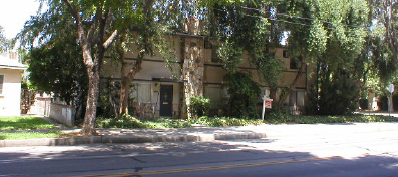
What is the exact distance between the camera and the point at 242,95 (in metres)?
21.9

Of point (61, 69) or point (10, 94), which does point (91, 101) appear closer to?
point (61, 69)

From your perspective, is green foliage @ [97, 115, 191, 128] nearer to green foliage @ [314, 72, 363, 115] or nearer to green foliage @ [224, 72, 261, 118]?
green foliage @ [224, 72, 261, 118]

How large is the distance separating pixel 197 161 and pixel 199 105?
12.1 meters

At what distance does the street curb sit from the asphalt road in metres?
0.61

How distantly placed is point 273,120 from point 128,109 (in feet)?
29.7

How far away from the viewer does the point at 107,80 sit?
1952cm

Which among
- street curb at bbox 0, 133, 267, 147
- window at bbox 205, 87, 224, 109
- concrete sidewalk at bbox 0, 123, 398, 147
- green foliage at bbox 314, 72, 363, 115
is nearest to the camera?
street curb at bbox 0, 133, 267, 147

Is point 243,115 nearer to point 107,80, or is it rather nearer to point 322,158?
point 107,80

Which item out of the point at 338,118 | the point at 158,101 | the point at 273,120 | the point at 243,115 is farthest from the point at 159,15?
the point at 338,118

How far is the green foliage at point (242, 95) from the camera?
70.9ft

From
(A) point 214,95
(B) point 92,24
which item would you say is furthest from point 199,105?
(B) point 92,24

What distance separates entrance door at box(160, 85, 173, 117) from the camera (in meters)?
22.0

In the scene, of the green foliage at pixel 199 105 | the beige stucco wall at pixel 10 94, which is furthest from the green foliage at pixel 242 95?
the beige stucco wall at pixel 10 94

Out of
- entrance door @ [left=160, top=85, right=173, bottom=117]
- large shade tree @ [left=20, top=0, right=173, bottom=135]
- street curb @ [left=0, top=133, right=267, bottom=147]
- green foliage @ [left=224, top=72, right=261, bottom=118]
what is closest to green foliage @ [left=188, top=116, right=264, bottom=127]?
green foliage @ [left=224, top=72, right=261, bottom=118]
